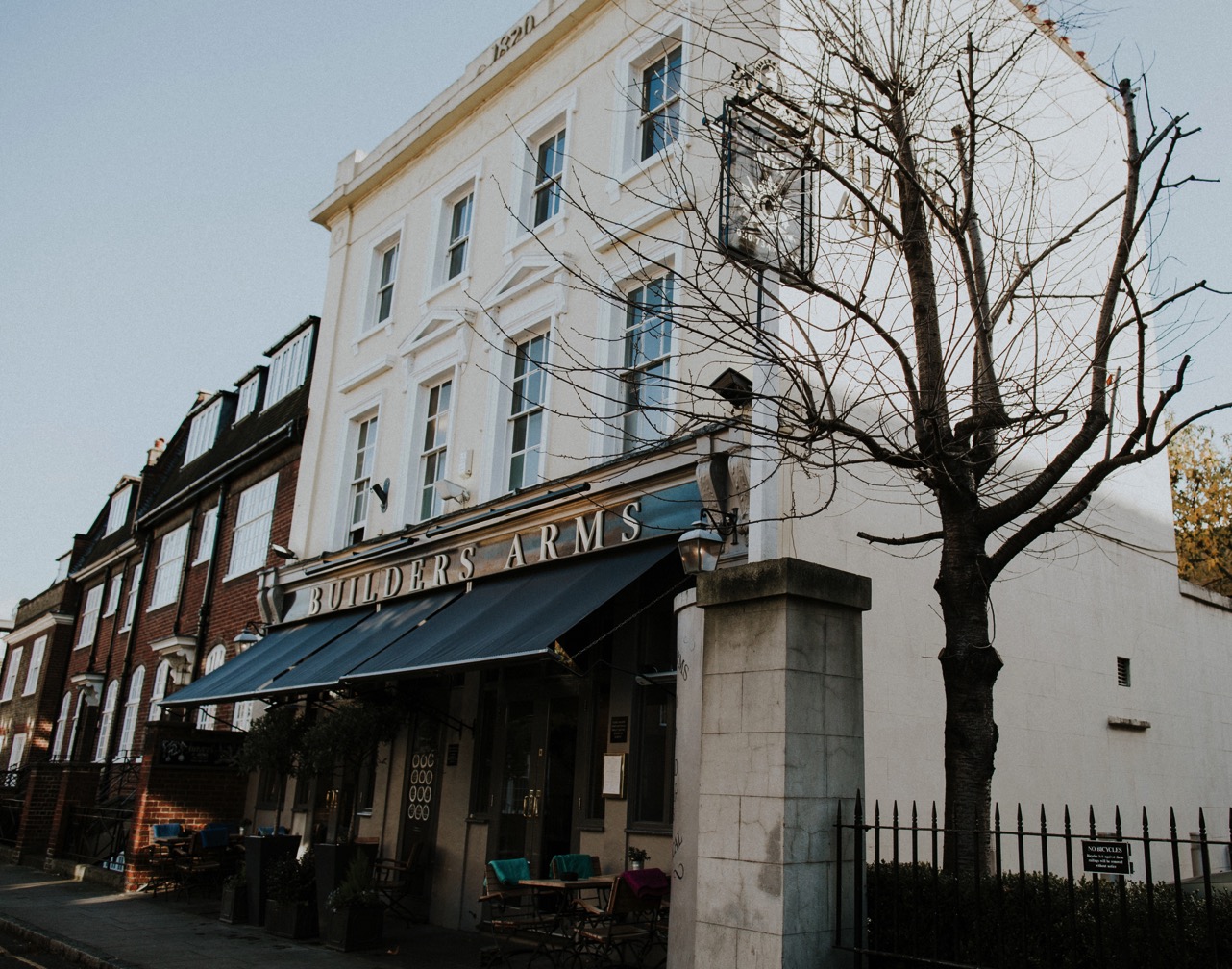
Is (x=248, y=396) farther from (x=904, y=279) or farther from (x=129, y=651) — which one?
(x=904, y=279)

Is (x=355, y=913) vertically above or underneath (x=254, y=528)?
underneath

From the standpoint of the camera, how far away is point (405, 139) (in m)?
17.0

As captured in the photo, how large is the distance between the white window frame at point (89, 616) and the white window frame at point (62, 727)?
1.48 m

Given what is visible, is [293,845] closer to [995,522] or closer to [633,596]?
[633,596]

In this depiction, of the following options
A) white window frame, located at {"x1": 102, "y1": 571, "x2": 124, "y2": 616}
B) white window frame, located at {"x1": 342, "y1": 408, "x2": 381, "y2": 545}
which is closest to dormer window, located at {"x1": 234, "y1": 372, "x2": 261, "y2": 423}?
white window frame, located at {"x1": 342, "y1": 408, "x2": 381, "y2": 545}

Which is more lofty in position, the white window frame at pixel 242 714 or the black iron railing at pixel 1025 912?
the white window frame at pixel 242 714

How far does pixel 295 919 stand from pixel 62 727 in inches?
832

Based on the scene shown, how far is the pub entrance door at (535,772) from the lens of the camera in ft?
37.0

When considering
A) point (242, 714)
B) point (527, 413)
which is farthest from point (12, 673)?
point (527, 413)

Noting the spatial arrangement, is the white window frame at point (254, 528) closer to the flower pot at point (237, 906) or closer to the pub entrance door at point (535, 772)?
the flower pot at point (237, 906)

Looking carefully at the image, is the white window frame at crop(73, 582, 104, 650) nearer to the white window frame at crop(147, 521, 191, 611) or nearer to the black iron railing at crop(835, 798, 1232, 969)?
the white window frame at crop(147, 521, 191, 611)

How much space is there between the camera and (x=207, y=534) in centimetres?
2153

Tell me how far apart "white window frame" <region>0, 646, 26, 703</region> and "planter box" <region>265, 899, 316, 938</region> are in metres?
27.4

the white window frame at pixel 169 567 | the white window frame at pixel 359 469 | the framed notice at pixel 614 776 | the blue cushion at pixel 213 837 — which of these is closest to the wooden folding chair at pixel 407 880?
the framed notice at pixel 614 776
